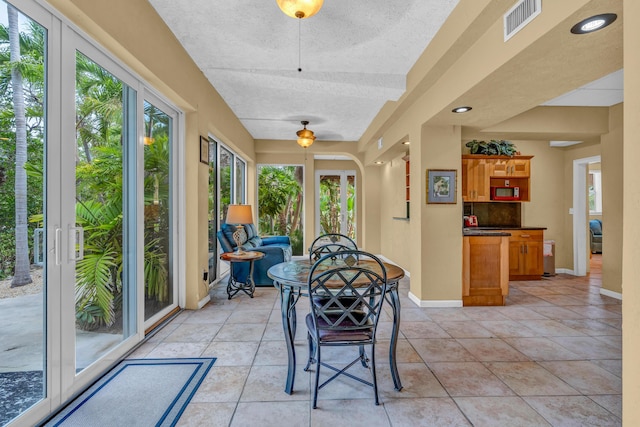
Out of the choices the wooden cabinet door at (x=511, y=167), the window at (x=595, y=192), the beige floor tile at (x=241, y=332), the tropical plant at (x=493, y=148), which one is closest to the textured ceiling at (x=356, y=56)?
the tropical plant at (x=493, y=148)

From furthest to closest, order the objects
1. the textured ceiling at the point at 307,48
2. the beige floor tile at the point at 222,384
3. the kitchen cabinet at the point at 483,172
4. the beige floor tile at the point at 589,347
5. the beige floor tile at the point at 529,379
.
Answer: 1. the kitchen cabinet at the point at 483,172
2. the beige floor tile at the point at 589,347
3. the textured ceiling at the point at 307,48
4. the beige floor tile at the point at 529,379
5. the beige floor tile at the point at 222,384

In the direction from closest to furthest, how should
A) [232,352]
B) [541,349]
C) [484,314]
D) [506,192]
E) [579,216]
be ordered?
[232,352], [541,349], [484,314], [506,192], [579,216]

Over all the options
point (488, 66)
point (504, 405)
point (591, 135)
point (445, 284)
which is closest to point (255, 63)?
point (488, 66)

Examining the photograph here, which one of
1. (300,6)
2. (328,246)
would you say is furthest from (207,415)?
(300,6)

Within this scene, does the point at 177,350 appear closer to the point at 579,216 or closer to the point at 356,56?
the point at 356,56

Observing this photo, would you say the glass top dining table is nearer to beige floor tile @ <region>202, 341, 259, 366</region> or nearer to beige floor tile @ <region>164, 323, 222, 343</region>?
beige floor tile @ <region>202, 341, 259, 366</region>

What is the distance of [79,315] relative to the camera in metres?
2.02

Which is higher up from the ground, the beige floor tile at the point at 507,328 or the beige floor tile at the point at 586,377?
the beige floor tile at the point at 507,328

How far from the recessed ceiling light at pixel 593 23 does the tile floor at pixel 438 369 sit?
87.7 inches

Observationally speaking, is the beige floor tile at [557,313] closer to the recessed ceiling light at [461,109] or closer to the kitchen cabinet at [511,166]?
the kitchen cabinet at [511,166]

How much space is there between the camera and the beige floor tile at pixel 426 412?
1.75 meters

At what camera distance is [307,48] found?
3.05 meters

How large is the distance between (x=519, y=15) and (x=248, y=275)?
406 cm

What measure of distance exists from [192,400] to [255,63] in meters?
3.14
